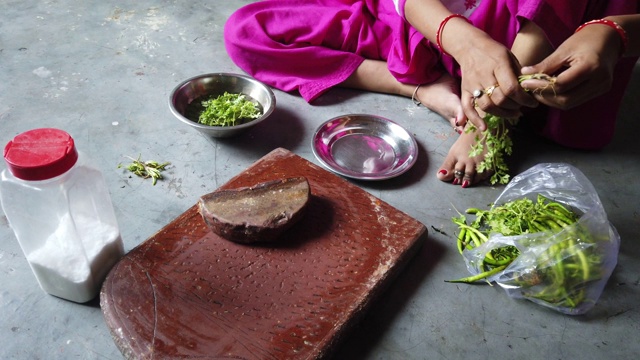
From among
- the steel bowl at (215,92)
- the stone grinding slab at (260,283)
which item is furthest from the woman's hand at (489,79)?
the steel bowl at (215,92)

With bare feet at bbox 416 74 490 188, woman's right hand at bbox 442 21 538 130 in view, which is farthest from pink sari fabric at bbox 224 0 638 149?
woman's right hand at bbox 442 21 538 130

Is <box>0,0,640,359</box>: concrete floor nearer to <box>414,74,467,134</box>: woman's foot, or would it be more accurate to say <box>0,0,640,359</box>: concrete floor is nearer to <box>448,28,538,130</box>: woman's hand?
<box>414,74,467,134</box>: woman's foot

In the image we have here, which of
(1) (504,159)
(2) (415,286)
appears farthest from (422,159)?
(2) (415,286)

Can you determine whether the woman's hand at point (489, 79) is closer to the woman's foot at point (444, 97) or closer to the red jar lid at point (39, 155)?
the woman's foot at point (444, 97)

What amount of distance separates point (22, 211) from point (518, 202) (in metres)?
1.42

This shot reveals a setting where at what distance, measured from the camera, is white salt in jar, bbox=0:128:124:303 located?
1.17 m

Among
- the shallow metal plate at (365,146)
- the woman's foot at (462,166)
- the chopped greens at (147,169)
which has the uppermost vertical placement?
the woman's foot at (462,166)

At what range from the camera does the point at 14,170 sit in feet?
3.77

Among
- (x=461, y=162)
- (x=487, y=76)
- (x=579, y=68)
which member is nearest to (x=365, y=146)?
(x=461, y=162)

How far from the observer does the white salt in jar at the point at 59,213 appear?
3.84ft

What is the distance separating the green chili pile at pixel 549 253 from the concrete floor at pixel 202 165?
77 mm

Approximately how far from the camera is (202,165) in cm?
197

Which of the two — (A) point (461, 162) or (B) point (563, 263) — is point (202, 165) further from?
(B) point (563, 263)

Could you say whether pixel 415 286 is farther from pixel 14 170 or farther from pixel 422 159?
pixel 14 170
